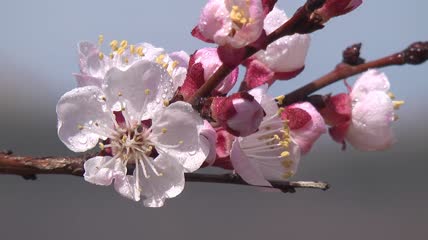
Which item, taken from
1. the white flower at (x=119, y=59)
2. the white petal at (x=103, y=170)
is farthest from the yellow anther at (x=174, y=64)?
the white petal at (x=103, y=170)

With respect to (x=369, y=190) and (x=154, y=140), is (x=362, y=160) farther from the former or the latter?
(x=154, y=140)

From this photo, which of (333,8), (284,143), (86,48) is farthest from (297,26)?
(86,48)

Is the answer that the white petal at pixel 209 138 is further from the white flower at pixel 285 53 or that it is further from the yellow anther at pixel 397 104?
the yellow anther at pixel 397 104

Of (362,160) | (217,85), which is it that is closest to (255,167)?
(217,85)

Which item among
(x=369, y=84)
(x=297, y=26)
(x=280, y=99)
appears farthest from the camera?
(x=369, y=84)

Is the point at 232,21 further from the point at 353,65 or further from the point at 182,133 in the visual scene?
the point at 353,65
